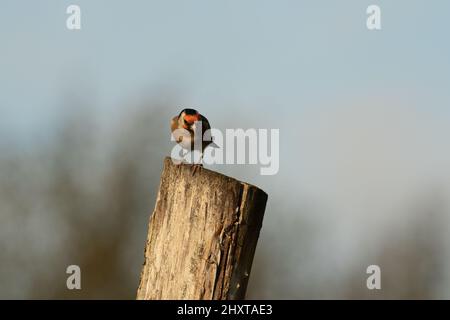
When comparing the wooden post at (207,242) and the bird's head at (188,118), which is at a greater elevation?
the bird's head at (188,118)

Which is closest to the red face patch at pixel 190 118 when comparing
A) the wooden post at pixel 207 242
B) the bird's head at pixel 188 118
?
the bird's head at pixel 188 118

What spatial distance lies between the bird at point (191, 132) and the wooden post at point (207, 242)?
137 inches

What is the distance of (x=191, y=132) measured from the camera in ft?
28.6

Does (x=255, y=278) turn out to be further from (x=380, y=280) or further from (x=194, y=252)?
(x=194, y=252)

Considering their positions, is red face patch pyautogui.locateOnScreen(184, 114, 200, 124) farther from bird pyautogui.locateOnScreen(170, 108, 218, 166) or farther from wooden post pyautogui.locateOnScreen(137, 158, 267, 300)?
wooden post pyautogui.locateOnScreen(137, 158, 267, 300)

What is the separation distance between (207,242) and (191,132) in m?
3.78

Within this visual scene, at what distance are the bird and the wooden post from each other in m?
3.49

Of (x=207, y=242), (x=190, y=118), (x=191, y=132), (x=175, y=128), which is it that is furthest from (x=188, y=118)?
(x=207, y=242)

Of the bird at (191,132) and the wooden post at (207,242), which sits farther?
the bird at (191,132)

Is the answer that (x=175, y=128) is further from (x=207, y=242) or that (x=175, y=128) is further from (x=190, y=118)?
(x=207, y=242)

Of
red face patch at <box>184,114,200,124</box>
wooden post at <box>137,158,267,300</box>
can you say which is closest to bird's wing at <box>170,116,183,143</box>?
red face patch at <box>184,114,200,124</box>

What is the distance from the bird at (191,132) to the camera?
8.70 m

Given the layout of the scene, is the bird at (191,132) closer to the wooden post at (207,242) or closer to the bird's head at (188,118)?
the bird's head at (188,118)
